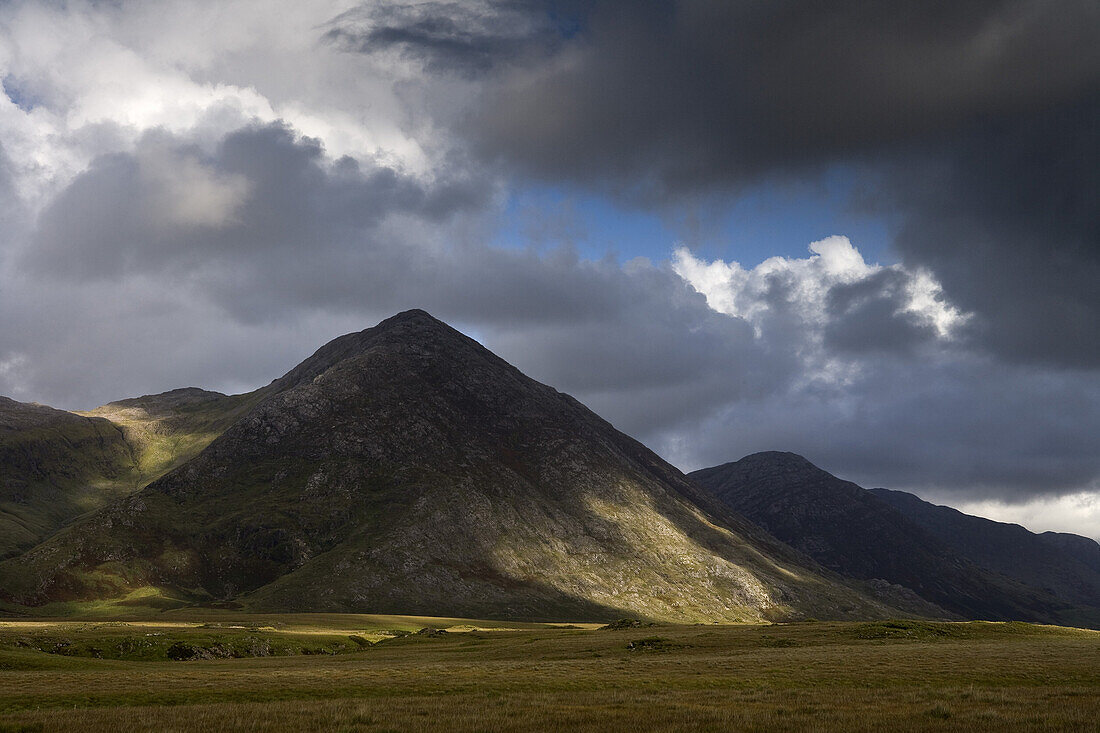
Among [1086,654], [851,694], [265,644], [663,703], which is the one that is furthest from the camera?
[265,644]

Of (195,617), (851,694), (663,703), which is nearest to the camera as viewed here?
(663,703)

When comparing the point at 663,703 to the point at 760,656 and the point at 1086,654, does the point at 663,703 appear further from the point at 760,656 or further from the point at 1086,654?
the point at 1086,654

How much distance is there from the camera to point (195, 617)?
644 ft

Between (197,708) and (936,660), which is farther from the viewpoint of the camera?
(936,660)

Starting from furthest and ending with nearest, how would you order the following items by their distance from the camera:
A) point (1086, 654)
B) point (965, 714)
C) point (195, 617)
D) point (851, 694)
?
point (195, 617) → point (1086, 654) → point (851, 694) → point (965, 714)

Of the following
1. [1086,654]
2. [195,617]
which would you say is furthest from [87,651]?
[195,617]

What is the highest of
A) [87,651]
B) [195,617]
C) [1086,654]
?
[1086,654]

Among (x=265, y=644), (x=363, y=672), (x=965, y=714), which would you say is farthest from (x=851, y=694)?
(x=265, y=644)

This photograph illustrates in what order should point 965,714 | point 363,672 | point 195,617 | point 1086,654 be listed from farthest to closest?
point 195,617
point 1086,654
point 363,672
point 965,714

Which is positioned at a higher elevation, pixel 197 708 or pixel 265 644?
pixel 197 708

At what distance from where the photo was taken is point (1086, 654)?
221 feet

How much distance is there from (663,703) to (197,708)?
80.5ft

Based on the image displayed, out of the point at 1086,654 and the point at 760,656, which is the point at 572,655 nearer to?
the point at 760,656

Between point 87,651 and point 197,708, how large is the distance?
64.4 m
